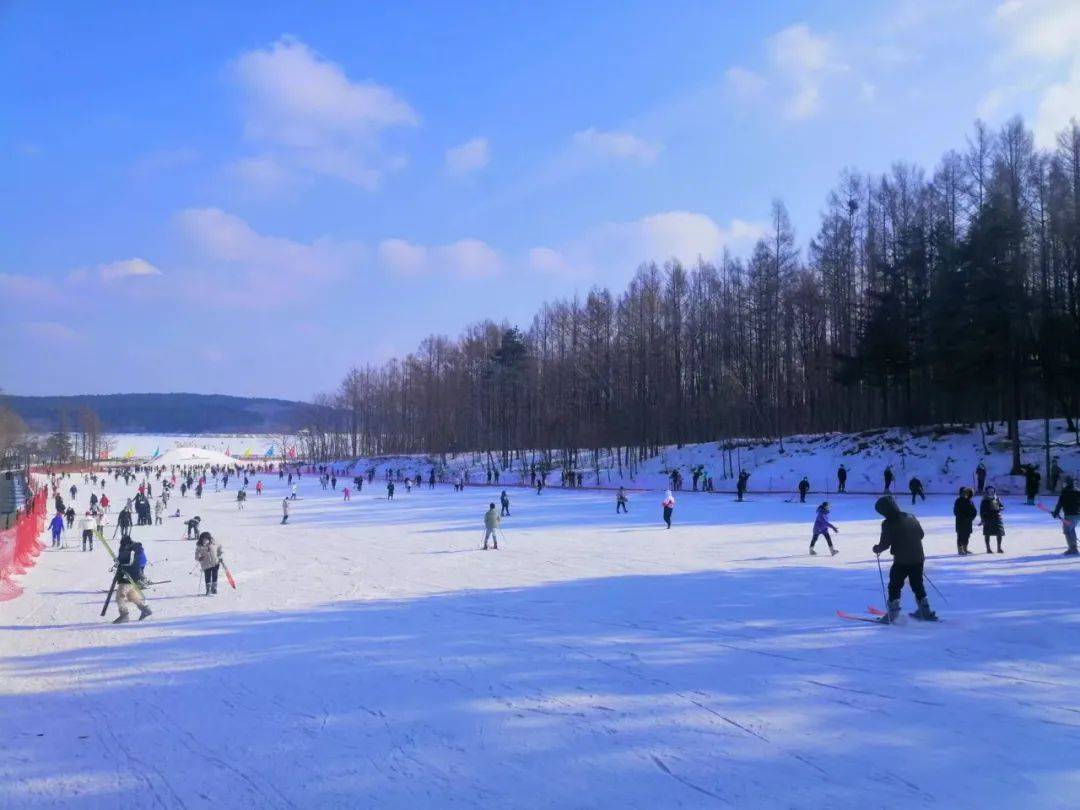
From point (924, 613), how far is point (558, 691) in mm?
5328

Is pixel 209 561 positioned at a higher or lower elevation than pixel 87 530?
higher

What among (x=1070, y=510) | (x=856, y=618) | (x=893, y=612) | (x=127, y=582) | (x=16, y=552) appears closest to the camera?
(x=893, y=612)

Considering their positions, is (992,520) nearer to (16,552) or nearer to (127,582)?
(127,582)

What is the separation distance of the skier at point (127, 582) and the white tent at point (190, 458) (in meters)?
120

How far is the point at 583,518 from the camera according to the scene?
27.4 metres

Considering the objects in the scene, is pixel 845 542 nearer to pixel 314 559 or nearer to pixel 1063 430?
pixel 314 559

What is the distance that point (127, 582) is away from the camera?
11570mm

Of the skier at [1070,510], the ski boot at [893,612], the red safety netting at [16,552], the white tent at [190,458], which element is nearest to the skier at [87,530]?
the red safety netting at [16,552]

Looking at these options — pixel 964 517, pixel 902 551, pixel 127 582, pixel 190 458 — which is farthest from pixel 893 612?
pixel 190 458

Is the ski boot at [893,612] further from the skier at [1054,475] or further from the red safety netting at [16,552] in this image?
the skier at [1054,475]

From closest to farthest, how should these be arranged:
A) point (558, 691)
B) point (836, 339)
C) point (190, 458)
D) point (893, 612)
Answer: point (558, 691)
point (893, 612)
point (836, 339)
point (190, 458)

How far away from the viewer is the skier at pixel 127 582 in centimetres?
1154

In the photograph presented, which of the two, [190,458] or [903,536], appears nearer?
[903,536]

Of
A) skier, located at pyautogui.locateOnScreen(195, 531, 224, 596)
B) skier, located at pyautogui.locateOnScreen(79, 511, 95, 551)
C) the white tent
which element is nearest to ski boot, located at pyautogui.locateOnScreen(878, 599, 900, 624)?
skier, located at pyautogui.locateOnScreen(195, 531, 224, 596)
